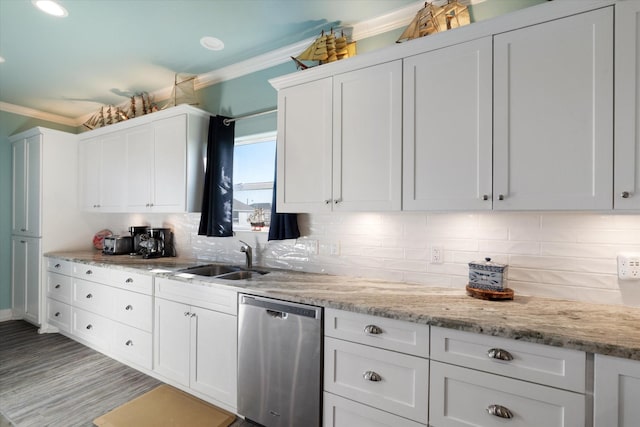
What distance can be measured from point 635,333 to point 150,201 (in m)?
3.54

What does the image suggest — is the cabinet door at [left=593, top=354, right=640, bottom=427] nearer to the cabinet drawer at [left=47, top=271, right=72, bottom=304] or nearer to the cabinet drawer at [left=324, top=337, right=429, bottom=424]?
the cabinet drawer at [left=324, top=337, right=429, bottom=424]

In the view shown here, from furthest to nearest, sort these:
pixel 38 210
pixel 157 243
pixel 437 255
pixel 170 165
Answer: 1. pixel 38 210
2. pixel 157 243
3. pixel 170 165
4. pixel 437 255

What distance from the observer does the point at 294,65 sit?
2.59 metres

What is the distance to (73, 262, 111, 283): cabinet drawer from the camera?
111 inches

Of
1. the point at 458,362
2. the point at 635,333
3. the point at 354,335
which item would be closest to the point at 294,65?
the point at 354,335

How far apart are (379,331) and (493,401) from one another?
531 mm

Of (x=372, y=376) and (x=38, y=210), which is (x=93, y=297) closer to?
(x=38, y=210)

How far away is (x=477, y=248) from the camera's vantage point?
1876mm

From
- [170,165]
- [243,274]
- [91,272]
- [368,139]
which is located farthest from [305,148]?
[91,272]

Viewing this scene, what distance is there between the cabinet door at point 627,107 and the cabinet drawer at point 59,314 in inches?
179

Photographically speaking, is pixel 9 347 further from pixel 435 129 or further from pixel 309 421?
pixel 435 129

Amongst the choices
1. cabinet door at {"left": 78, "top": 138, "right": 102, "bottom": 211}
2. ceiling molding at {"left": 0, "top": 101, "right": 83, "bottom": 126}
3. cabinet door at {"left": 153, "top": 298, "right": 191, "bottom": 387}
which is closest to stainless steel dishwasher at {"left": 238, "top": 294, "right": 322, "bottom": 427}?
cabinet door at {"left": 153, "top": 298, "right": 191, "bottom": 387}

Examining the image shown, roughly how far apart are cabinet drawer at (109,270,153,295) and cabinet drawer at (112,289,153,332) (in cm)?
5

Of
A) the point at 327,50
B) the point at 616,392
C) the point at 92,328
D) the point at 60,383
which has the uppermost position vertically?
the point at 327,50
